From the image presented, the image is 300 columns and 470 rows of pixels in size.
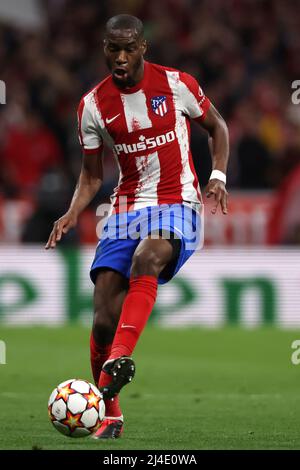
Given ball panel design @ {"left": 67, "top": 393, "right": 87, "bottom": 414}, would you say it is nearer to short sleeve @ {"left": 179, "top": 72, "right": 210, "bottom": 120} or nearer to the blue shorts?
the blue shorts

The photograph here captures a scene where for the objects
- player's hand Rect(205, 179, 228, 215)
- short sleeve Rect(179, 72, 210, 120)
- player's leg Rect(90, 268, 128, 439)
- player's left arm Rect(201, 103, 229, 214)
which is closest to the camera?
player's hand Rect(205, 179, 228, 215)

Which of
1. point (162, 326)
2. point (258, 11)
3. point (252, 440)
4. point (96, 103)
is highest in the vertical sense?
point (258, 11)

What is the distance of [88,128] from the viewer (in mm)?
7277

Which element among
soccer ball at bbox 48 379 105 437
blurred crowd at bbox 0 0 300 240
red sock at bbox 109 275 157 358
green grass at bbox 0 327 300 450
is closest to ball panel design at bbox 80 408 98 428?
soccer ball at bbox 48 379 105 437

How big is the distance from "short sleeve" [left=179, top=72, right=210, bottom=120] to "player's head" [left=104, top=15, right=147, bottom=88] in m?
0.40

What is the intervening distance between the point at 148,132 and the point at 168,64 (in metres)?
10.2

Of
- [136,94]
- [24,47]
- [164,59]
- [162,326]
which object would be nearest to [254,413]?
[136,94]

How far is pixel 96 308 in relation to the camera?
7.05 meters

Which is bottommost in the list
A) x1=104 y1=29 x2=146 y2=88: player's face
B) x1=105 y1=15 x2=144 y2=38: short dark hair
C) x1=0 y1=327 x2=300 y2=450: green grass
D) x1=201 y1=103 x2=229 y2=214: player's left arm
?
x1=0 y1=327 x2=300 y2=450: green grass

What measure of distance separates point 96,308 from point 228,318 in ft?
27.3

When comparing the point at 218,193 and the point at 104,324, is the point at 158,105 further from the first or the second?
the point at 104,324

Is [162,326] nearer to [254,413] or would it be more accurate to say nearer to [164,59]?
[164,59]

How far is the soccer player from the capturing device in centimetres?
688

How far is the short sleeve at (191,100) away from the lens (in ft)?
23.9
